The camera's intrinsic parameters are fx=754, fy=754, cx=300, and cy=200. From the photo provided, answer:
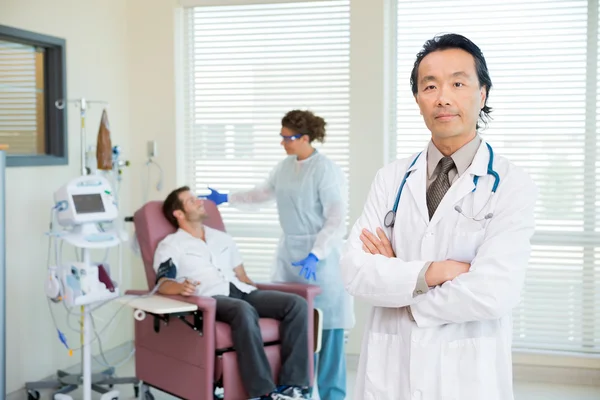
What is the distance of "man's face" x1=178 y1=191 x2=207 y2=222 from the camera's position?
3.79m

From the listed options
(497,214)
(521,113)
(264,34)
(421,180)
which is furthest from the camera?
(264,34)

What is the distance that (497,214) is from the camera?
67.8 inches

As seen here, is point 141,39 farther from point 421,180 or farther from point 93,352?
point 421,180

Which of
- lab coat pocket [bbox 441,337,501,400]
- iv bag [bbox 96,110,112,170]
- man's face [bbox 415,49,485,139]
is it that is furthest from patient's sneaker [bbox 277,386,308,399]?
man's face [bbox 415,49,485,139]

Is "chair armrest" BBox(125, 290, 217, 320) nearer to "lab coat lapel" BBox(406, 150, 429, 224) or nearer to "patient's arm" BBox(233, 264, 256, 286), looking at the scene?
"patient's arm" BBox(233, 264, 256, 286)

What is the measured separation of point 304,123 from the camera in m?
3.85

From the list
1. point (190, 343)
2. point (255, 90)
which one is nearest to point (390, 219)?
point (190, 343)

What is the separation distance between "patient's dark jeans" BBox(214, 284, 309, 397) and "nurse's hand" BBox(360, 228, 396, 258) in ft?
5.35

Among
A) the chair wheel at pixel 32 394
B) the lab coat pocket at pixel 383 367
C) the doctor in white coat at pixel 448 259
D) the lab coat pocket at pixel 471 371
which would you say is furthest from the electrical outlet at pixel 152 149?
the lab coat pocket at pixel 471 371

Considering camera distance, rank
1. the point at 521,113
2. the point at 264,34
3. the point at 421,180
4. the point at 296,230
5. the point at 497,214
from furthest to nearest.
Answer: the point at 264,34 → the point at 521,113 → the point at 296,230 → the point at 421,180 → the point at 497,214

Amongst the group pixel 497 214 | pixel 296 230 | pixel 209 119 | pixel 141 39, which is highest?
pixel 141 39

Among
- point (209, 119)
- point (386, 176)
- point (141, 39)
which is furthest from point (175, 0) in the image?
point (386, 176)

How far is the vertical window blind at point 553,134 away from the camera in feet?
13.9

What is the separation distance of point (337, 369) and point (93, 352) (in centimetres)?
148
